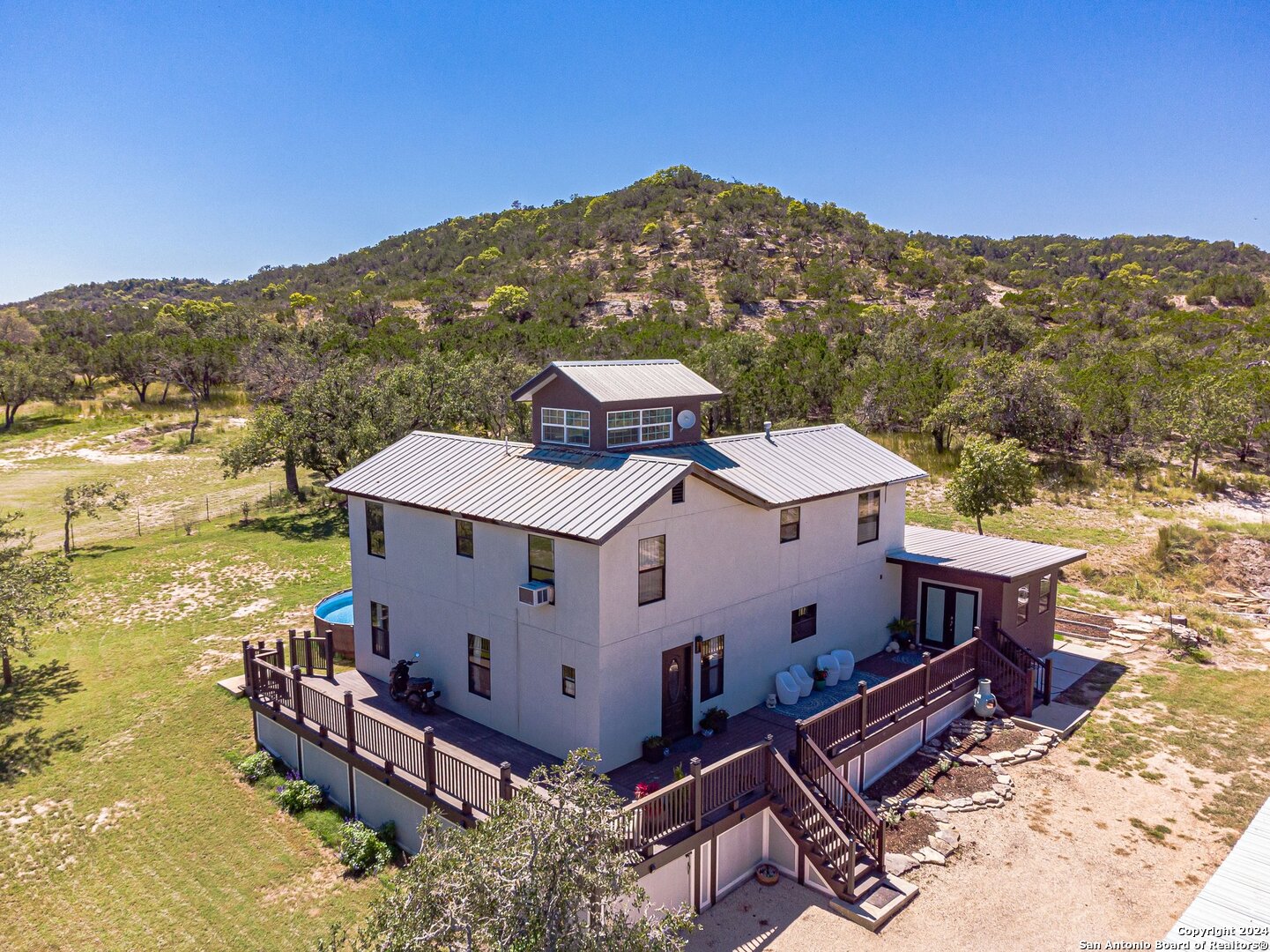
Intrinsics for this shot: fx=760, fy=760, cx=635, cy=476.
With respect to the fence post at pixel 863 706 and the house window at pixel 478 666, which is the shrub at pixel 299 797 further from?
the fence post at pixel 863 706

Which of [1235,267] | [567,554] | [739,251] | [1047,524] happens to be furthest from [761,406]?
[1235,267]

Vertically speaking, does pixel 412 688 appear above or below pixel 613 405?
below

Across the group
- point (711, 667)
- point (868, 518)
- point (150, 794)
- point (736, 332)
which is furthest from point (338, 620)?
point (736, 332)

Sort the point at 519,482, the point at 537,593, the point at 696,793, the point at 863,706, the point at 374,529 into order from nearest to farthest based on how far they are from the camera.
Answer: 1. the point at 696,793
2. the point at 537,593
3. the point at 863,706
4. the point at 519,482
5. the point at 374,529

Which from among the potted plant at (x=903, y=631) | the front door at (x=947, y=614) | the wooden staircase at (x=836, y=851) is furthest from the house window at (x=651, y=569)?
the front door at (x=947, y=614)

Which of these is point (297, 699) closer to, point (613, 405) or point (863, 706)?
point (613, 405)
